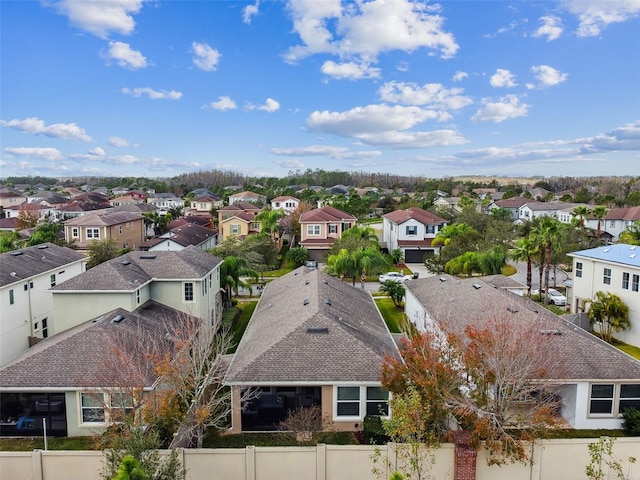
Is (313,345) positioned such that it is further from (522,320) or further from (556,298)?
(556,298)

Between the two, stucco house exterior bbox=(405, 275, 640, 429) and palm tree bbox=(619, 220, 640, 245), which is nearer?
stucco house exterior bbox=(405, 275, 640, 429)

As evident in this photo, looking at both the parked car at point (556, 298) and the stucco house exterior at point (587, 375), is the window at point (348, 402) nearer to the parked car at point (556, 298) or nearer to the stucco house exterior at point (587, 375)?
the stucco house exterior at point (587, 375)

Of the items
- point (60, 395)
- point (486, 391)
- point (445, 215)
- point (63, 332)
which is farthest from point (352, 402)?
point (445, 215)

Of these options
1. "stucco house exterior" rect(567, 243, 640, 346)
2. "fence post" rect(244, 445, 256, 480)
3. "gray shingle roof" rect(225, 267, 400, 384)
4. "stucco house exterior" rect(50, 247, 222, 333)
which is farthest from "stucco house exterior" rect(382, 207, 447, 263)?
"fence post" rect(244, 445, 256, 480)

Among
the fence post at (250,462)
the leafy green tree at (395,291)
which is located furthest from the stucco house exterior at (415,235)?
the fence post at (250,462)

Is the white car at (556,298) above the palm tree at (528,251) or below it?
below

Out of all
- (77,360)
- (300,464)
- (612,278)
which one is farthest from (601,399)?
(77,360)

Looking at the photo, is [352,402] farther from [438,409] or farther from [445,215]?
[445,215]

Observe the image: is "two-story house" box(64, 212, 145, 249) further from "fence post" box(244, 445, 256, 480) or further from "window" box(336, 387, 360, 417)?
"fence post" box(244, 445, 256, 480)
